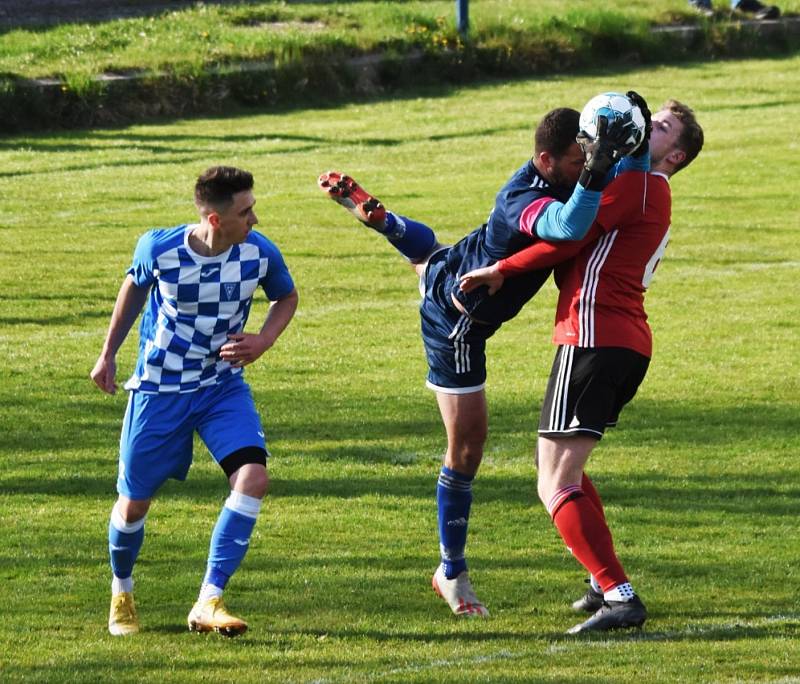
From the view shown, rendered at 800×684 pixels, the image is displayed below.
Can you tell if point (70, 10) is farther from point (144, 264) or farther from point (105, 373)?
point (144, 264)

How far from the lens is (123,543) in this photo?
6.54 meters

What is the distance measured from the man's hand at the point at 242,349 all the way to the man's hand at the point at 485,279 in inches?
30.6

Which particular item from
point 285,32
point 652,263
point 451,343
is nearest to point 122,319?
point 451,343

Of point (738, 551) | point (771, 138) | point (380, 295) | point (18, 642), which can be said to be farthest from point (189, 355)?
point (771, 138)

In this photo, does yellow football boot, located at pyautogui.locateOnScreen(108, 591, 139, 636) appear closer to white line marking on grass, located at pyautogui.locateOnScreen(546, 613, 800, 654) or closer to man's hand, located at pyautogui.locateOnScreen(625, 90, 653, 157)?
white line marking on grass, located at pyautogui.locateOnScreen(546, 613, 800, 654)

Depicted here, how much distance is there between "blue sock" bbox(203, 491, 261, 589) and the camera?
627 cm

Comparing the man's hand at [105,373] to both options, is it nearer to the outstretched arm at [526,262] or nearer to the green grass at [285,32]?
the outstretched arm at [526,262]


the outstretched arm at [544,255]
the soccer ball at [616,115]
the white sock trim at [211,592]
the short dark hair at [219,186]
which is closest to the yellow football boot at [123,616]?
the white sock trim at [211,592]

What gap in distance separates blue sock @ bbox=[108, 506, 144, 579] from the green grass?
688 inches

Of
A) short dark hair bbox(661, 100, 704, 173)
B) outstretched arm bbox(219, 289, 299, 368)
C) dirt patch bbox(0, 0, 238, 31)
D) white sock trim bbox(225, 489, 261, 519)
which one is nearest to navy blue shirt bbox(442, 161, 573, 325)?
short dark hair bbox(661, 100, 704, 173)

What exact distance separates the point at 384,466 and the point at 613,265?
138 inches

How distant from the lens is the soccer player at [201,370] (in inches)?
248

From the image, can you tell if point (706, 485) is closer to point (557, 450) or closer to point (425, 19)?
point (557, 450)

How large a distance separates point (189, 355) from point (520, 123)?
1812 cm
